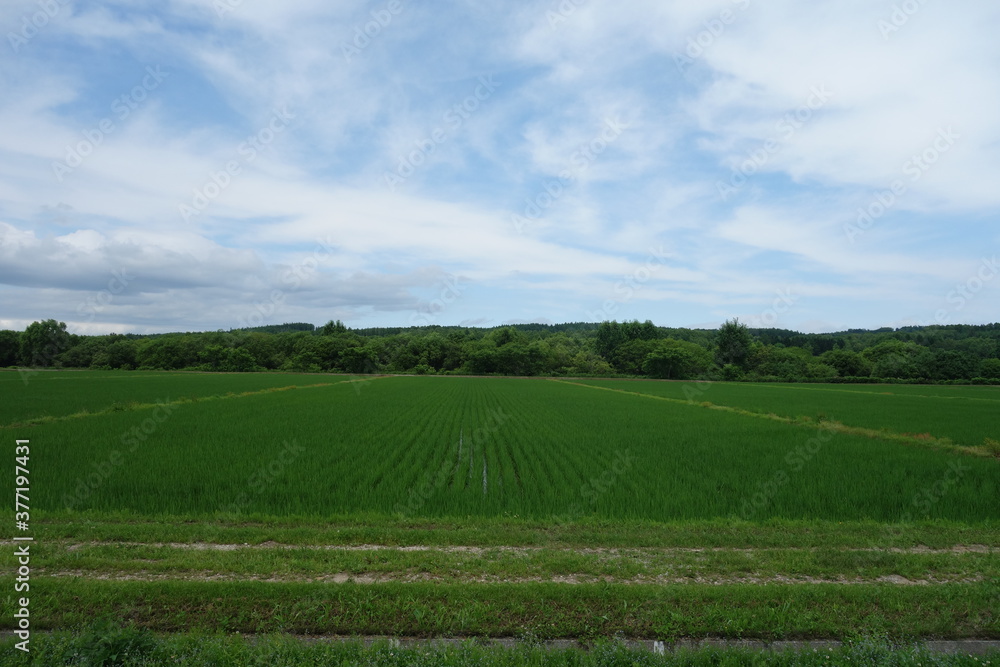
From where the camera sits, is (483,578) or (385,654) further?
(483,578)

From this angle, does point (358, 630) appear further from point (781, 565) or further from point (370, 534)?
point (781, 565)

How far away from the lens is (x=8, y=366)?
96125 mm

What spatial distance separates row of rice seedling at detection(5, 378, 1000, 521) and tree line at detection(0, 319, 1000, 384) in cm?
7909

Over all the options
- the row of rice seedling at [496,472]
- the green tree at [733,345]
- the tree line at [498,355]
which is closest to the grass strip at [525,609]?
the row of rice seedling at [496,472]

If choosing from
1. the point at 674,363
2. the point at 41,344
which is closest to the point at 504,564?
the point at 674,363

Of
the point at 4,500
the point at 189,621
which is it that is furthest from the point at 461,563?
the point at 4,500

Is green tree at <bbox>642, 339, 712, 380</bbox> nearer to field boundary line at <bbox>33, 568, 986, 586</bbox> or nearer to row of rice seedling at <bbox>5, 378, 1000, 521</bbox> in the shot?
row of rice seedling at <bbox>5, 378, 1000, 521</bbox>

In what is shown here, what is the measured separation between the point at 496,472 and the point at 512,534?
530cm

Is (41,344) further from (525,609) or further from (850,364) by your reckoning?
(850,364)

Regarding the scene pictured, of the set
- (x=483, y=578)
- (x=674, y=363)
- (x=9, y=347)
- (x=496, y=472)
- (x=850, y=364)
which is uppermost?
(x=9, y=347)

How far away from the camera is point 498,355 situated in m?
103

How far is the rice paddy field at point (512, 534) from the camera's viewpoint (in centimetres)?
523

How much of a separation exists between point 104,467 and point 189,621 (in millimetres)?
9868

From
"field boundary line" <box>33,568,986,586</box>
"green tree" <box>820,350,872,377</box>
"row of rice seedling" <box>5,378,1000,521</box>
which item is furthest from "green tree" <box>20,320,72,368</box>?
"green tree" <box>820,350,872,377</box>
